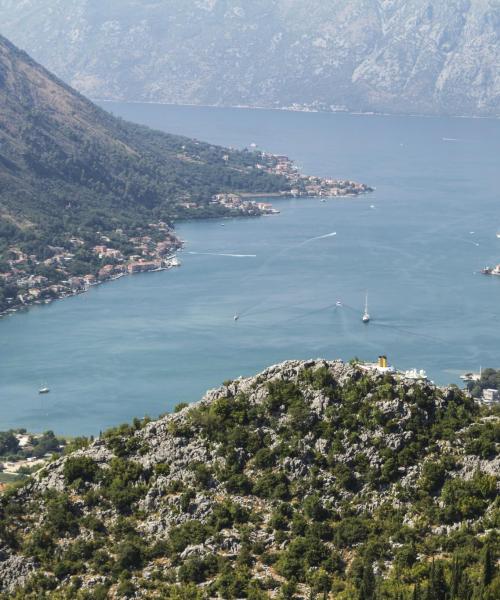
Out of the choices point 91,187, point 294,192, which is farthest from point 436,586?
point 294,192

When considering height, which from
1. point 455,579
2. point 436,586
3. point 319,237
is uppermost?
point 319,237

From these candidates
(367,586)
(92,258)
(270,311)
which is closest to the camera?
(367,586)

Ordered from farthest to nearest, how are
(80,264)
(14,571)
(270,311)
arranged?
(80,264)
(270,311)
(14,571)

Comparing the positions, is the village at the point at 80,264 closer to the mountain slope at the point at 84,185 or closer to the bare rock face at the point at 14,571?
the mountain slope at the point at 84,185

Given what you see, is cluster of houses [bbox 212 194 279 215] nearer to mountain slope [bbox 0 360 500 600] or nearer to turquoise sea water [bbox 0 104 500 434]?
turquoise sea water [bbox 0 104 500 434]

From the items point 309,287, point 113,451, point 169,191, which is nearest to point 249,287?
point 309,287

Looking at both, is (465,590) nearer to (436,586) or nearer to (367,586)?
(436,586)

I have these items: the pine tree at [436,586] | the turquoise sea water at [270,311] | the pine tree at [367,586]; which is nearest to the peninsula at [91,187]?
the turquoise sea water at [270,311]

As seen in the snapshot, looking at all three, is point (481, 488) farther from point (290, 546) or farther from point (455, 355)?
point (455, 355)
